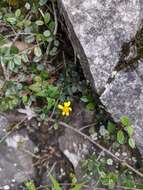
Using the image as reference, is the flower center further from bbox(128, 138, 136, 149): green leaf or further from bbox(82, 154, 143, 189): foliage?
bbox(128, 138, 136, 149): green leaf

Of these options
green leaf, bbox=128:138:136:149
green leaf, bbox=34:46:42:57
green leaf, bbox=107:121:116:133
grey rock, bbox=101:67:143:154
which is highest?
green leaf, bbox=34:46:42:57

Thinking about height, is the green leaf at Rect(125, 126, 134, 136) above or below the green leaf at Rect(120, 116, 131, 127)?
below

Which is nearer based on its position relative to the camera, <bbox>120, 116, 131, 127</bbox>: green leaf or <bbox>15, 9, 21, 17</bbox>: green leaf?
<bbox>120, 116, 131, 127</bbox>: green leaf

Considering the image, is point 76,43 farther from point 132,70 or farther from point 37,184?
point 37,184

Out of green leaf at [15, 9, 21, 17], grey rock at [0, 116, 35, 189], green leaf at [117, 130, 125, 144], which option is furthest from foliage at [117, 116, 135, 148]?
green leaf at [15, 9, 21, 17]

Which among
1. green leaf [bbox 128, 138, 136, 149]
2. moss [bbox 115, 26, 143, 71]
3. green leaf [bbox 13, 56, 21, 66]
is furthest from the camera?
green leaf [bbox 13, 56, 21, 66]

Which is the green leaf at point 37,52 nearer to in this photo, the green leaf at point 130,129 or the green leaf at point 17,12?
the green leaf at point 17,12

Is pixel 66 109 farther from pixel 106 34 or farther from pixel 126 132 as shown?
pixel 106 34

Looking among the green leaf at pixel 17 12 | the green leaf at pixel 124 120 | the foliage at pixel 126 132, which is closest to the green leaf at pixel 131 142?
the foliage at pixel 126 132

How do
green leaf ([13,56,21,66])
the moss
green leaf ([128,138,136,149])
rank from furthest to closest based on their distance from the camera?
green leaf ([13,56,21,66])
green leaf ([128,138,136,149])
the moss
